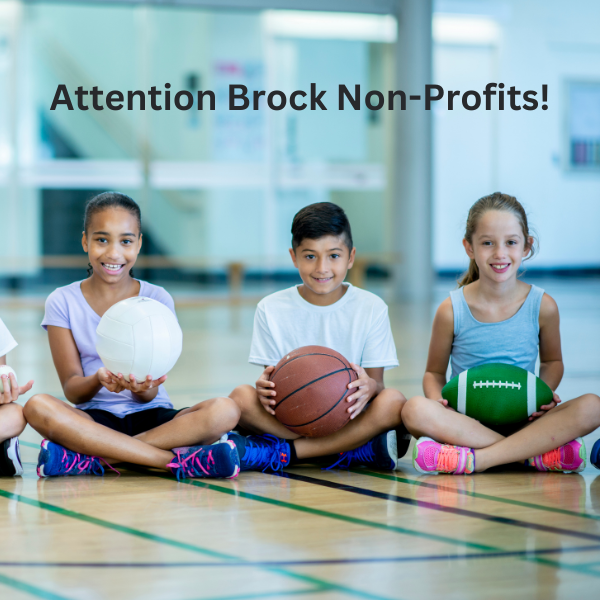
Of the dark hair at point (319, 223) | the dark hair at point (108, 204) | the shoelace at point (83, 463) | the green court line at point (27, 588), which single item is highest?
the dark hair at point (108, 204)

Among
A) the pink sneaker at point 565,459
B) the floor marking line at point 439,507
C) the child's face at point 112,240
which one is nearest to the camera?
the floor marking line at point 439,507

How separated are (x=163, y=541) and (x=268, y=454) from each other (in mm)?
633

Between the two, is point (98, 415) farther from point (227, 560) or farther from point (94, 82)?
point (94, 82)

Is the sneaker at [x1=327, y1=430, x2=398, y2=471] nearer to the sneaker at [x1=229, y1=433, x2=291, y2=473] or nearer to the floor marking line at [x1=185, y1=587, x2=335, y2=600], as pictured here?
the sneaker at [x1=229, y1=433, x2=291, y2=473]

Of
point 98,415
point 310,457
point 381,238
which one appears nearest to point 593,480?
point 310,457

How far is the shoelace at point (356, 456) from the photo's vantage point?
2.23m

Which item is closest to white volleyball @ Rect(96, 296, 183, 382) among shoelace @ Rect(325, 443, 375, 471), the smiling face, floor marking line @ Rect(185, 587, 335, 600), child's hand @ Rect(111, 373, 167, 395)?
child's hand @ Rect(111, 373, 167, 395)

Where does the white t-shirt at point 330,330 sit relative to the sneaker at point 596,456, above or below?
above

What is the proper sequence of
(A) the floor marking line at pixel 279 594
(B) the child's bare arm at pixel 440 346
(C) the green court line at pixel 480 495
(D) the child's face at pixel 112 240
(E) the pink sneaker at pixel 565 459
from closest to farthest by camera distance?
1. (A) the floor marking line at pixel 279 594
2. (C) the green court line at pixel 480 495
3. (E) the pink sneaker at pixel 565 459
4. (D) the child's face at pixel 112 240
5. (B) the child's bare arm at pixel 440 346

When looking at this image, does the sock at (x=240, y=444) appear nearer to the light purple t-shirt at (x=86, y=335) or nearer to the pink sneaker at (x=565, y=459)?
the light purple t-shirt at (x=86, y=335)

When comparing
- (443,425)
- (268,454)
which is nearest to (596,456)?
(443,425)

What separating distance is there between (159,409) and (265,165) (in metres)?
7.06

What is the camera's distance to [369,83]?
9.19m

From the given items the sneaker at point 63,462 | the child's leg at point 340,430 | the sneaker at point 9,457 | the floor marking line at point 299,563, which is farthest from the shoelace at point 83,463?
the floor marking line at point 299,563
